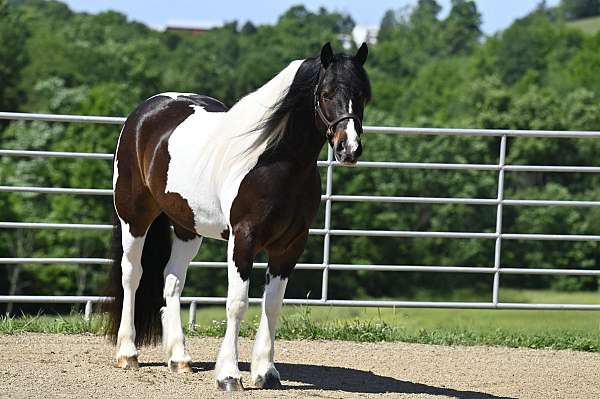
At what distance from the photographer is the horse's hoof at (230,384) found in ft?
17.5

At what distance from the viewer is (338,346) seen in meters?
7.16

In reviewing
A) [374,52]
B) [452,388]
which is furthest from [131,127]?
[374,52]

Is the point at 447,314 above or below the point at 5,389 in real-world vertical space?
below

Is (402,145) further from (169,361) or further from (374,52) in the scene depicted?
(374,52)

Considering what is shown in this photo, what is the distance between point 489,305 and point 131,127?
10.0 feet

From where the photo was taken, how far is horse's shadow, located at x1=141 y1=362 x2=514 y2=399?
5676 mm

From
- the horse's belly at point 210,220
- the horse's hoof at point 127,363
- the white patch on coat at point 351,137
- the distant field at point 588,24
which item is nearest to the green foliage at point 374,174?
the horse's hoof at point 127,363

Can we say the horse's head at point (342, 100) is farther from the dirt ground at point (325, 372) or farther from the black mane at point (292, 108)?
the dirt ground at point (325, 372)

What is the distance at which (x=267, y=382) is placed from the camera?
5.57 metres

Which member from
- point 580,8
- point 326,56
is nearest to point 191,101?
point 326,56

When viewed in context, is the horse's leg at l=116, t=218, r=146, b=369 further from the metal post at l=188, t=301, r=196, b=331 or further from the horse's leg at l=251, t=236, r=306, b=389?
the metal post at l=188, t=301, r=196, b=331

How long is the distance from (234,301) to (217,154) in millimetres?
784

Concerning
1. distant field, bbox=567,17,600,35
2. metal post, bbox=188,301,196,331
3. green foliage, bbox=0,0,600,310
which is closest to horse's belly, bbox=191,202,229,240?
metal post, bbox=188,301,196,331

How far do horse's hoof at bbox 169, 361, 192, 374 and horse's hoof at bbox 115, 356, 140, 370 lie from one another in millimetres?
227
